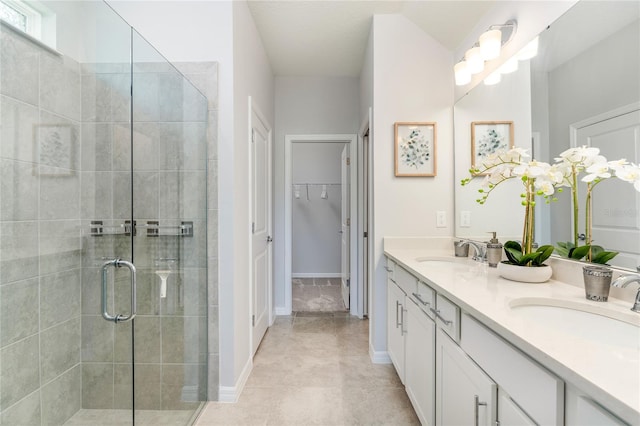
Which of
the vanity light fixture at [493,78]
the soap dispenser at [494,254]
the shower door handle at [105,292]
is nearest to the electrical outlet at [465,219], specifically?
the soap dispenser at [494,254]

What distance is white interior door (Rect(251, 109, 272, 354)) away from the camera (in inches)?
97.5

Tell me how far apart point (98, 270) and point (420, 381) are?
1723 millimetres

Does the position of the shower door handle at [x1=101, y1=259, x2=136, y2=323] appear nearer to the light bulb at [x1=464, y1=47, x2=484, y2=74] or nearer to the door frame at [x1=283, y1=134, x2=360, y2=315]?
the door frame at [x1=283, y1=134, x2=360, y2=315]

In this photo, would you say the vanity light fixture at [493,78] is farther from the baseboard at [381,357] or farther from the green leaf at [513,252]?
the baseboard at [381,357]

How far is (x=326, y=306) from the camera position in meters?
3.80

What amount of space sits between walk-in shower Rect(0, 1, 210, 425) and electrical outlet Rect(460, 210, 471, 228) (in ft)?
6.39

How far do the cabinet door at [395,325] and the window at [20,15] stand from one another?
2.33 metres

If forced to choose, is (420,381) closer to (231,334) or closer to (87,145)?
(231,334)

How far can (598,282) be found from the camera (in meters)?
1.04

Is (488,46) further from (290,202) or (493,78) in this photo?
(290,202)

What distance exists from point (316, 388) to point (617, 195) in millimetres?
1889

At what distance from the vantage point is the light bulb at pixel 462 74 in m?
2.11

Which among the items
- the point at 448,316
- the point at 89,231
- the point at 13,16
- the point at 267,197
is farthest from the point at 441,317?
the point at 13,16

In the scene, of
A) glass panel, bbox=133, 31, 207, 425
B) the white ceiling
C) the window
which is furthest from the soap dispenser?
the window
